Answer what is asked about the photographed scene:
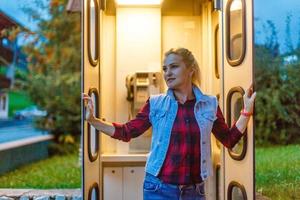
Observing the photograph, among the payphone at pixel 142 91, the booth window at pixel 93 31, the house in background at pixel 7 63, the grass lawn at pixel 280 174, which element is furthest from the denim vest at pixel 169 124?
the house in background at pixel 7 63

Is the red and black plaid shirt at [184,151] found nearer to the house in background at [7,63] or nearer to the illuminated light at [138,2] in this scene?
the illuminated light at [138,2]

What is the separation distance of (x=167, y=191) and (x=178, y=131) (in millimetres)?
298

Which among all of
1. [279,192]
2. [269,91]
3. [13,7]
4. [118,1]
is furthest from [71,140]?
[118,1]

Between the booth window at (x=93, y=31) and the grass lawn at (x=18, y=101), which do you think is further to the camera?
the grass lawn at (x=18, y=101)

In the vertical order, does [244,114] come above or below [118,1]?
below

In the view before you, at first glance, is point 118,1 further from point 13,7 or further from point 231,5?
point 13,7

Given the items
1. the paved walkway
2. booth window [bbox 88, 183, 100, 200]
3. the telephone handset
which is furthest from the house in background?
booth window [bbox 88, 183, 100, 200]

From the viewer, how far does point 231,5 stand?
10.2 feet

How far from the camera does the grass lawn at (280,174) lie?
190 inches

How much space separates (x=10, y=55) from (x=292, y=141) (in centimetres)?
594

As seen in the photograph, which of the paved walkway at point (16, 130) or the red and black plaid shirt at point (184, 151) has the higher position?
the red and black plaid shirt at point (184, 151)

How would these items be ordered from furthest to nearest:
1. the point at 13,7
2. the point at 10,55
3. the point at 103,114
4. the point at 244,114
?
the point at 10,55 → the point at 13,7 → the point at 103,114 → the point at 244,114

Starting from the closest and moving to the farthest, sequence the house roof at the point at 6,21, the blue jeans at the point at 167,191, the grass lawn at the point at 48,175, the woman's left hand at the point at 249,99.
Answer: the blue jeans at the point at 167,191 → the woman's left hand at the point at 249,99 → the grass lawn at the point at 48,175 → the house roof at the point at 6,21

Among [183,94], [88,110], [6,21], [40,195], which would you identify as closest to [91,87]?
[88,110]
